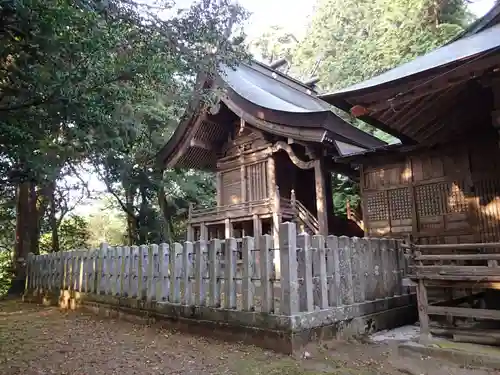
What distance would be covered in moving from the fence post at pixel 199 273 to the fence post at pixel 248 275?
930 mm

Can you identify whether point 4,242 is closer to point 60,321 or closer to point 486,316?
point 60,321

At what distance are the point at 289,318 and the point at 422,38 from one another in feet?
47.0

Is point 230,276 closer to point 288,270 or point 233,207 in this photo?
point 288,270

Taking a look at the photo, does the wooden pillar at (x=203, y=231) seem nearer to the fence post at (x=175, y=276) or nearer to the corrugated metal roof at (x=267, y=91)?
the corrugated metal roof at (x=267, y=91)

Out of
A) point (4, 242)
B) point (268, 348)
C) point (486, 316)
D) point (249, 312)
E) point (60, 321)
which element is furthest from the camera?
point (4, 242)

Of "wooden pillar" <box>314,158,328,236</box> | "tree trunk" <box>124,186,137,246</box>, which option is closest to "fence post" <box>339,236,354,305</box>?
"wooden pillar" <box>314,158,328,236</box>

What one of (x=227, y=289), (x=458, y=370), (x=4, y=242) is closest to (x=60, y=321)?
(x=227, y=289)

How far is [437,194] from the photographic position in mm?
8422

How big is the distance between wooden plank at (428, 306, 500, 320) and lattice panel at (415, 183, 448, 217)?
3.80 meters

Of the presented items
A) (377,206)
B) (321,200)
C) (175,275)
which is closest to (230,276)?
(175,275)

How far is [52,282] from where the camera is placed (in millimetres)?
10656

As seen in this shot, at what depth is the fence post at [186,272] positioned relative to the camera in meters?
6.29

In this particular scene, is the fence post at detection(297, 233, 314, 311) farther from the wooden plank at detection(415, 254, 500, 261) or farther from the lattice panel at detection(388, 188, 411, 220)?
the lattice panel at detection(388, 188, 411, 220)

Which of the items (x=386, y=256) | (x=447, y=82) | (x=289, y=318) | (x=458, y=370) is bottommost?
(x=458, y=370)
